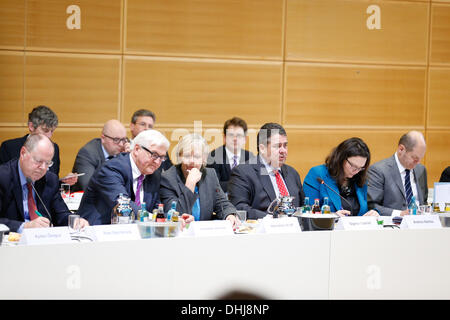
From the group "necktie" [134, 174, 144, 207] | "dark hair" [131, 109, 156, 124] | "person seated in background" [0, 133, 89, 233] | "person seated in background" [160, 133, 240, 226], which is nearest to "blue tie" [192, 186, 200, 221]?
"person seated in background" [160, 133, 240, 226]

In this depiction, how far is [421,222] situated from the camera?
2865 mm

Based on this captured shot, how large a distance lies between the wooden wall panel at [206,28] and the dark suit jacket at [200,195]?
102 inches

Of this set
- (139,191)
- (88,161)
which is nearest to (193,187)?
(139,191)

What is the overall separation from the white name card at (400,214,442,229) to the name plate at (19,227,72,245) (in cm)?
159

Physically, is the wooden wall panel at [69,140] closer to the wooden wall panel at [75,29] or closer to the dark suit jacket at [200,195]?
the wooden wall panel at [75,29]

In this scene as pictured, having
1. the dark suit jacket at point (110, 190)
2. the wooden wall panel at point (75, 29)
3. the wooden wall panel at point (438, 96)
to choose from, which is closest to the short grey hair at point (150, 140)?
the dark suit jacket at point (110, 190)

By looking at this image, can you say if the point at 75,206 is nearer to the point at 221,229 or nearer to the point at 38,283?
the point at 221,229

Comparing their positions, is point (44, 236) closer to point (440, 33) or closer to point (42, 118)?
point (42, 118)

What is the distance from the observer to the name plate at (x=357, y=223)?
2.73 metres

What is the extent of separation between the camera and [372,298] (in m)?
2.53

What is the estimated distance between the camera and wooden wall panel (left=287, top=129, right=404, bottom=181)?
6.11m

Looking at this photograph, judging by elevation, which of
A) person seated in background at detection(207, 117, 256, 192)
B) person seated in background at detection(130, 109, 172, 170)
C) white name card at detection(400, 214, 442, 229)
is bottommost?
white name card at detection(400, 214, 442, 229)

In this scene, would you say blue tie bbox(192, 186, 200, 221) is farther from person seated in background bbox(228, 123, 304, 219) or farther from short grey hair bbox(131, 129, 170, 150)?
short grey hair bbox(131, 129, 170, 150)

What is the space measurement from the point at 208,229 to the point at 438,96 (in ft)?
15.2
